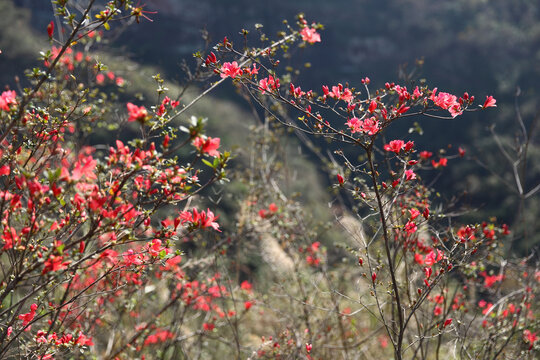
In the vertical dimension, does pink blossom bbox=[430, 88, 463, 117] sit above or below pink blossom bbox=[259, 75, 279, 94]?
below

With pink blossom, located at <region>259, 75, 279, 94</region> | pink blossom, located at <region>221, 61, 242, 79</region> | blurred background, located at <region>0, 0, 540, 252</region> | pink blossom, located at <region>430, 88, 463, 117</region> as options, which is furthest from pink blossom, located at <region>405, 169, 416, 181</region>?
blurred background, located at <region>0, 0, 540, 252</region>

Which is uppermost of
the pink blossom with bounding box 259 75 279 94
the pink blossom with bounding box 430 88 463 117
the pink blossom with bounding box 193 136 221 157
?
the pink blossom with bounding box 259 75 279 94

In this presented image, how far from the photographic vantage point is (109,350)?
4.28 metres

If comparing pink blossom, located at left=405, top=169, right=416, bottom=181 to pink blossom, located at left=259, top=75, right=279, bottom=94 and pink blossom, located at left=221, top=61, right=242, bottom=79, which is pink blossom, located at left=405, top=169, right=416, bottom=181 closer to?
pink blossom, located at left=259, top=75, right=279, bottom=94

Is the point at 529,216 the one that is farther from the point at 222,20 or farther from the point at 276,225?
the point at 222,20

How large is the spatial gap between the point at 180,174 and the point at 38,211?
0.60m

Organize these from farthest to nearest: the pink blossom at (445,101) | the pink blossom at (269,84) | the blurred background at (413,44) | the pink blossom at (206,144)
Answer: the blurred background at (413,44) < the pink blossom at (269,84) < the pink blossom at (445,101) < the pink blossom at (206,144)

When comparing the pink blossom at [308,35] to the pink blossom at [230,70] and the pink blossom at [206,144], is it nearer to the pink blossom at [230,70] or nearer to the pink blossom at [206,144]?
the pink blossom at [230,70]

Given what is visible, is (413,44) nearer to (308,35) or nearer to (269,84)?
(308,35)

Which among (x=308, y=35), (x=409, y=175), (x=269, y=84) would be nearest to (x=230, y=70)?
(x=269, y=84)

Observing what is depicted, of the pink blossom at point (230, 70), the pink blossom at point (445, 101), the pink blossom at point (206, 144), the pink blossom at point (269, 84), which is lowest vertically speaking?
the pink blossom at point (206, 144)

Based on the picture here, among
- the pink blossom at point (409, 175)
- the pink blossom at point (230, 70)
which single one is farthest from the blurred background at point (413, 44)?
the pink blossom at point (409, 175)

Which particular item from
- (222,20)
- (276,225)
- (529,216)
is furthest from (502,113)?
(276,225)

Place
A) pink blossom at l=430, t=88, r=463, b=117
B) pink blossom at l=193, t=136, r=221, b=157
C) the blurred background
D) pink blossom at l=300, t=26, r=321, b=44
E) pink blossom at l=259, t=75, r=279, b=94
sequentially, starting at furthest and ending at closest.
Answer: the blurred background < pink blossom at l=300, t=26, r=321, b=44 < pink blossom at l=259, t=75, r=279, b=94 < pink blossom at l=430, t=88, r=463, b=117 < pink blossom at l=193, t=136, r=221, b=157
